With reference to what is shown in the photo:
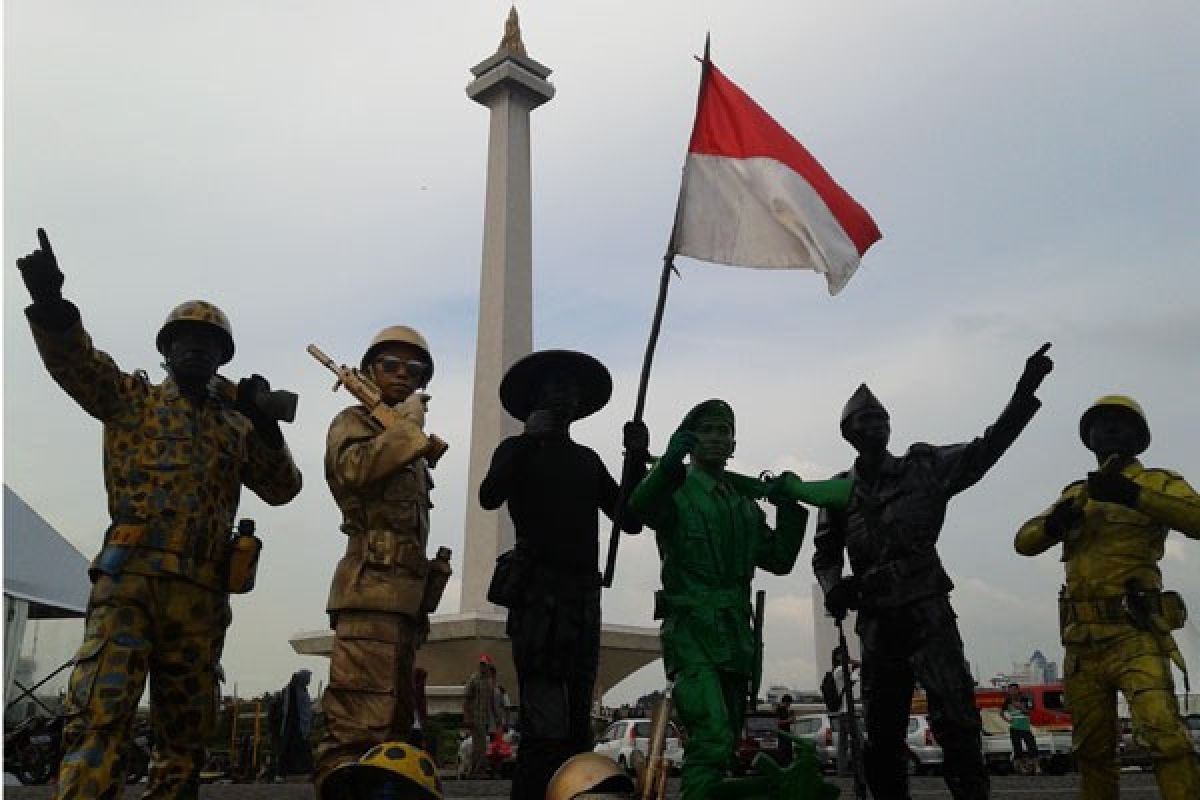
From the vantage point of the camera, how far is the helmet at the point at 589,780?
4.10m

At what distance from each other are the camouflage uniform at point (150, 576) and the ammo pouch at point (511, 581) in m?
1.22

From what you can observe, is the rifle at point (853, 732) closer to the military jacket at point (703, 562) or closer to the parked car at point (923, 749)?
the military jacket at point (703, 562)

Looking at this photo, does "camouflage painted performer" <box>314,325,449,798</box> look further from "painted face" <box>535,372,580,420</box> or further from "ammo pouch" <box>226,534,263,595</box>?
"painted face" <box>535,372,580,420</box>

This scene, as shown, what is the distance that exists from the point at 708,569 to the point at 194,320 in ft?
8.67

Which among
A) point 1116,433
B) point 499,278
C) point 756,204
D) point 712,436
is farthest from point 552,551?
point 499,278

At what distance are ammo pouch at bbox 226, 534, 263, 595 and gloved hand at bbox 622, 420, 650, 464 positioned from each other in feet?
5.75

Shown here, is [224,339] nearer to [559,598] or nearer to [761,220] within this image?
[559,598]

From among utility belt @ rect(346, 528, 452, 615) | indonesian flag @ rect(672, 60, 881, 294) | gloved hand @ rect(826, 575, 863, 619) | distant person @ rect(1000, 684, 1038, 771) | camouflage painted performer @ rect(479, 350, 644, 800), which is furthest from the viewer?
distant person @ rect(1000, 684, 1038, 771)

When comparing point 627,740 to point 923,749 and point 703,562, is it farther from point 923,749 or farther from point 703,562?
point 703,562

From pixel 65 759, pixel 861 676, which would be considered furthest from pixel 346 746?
pixel 861 676

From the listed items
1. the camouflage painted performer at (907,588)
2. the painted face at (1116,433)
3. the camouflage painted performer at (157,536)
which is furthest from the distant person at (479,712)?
the painted face at (1116,433)

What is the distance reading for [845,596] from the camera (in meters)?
5.84

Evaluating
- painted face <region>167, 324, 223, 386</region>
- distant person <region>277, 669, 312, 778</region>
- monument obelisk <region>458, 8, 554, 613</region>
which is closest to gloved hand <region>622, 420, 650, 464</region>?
painted face <region>167, 324, 223, 386</region>

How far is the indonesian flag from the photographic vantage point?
6129 millimetres
